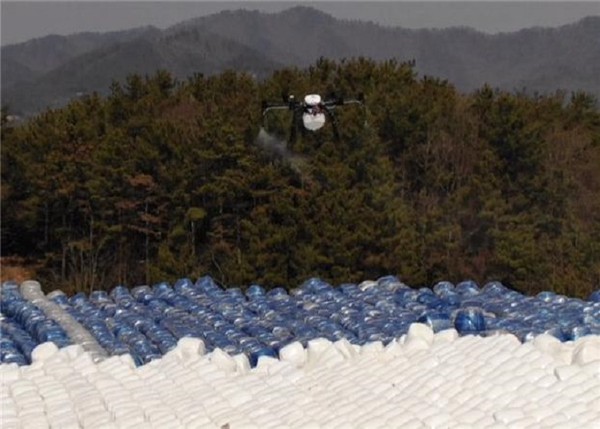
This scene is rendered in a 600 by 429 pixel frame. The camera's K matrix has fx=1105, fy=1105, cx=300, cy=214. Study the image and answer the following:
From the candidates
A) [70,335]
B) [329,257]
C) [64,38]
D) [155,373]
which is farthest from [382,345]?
[64,38]

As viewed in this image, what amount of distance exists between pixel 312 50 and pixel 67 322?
42917mm

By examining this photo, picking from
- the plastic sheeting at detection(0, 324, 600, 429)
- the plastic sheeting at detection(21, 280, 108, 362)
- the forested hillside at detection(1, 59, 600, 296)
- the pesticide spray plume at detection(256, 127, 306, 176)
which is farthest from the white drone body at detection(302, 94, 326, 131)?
the pesticide spray plume at detection(256, 127, 306, 176)

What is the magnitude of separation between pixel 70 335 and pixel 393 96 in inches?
625

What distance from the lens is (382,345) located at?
745 centimetres

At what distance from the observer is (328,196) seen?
20.6 metres

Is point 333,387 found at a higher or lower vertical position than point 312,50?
higher

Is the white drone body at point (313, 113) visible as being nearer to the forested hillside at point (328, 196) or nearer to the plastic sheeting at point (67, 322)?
the plastic sheeting at point (67, 322)

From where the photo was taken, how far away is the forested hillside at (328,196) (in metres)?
20.8

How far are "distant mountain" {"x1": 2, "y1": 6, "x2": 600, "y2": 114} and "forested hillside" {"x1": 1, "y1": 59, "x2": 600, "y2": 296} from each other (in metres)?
16.6

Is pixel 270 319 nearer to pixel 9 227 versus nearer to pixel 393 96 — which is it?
pixel 393 96

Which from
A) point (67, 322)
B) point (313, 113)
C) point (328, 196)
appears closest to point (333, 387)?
point (67, 322)

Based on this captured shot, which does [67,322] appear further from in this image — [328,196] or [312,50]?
[312,50]

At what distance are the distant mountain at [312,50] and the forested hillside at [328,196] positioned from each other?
1656 cm

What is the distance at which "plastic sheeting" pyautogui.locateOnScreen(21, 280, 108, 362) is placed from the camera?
8.12 m
